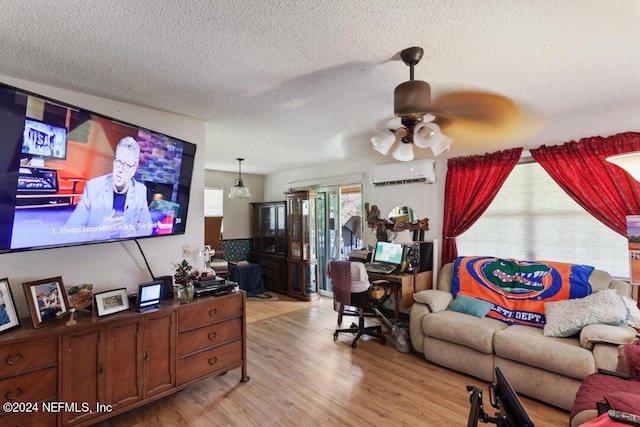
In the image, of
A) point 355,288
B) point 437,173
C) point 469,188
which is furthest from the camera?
point 437,173

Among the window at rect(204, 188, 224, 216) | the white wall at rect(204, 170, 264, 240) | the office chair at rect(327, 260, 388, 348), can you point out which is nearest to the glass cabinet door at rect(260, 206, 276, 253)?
the white wall at rect(204, 170, 264, 240)

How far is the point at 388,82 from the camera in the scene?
221 centimetres

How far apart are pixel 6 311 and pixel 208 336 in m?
1.25

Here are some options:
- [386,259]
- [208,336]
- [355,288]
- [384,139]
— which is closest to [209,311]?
[208,336]

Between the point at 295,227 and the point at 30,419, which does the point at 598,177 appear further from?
the point at 30,419

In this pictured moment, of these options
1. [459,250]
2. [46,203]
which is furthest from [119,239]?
[459,250]

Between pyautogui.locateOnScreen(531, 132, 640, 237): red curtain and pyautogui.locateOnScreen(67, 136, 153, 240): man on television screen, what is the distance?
3.67 m

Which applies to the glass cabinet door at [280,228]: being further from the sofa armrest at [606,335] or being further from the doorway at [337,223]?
the sofa armrest at [606,335]

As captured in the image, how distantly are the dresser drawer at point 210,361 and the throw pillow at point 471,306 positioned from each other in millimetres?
2137

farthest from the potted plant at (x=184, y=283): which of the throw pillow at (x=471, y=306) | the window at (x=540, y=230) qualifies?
the window at (x=540, y=230)

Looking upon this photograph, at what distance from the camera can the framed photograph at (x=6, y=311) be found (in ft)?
5.85

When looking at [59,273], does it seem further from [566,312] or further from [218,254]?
[566,312]

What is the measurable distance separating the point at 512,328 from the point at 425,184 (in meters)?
1.93

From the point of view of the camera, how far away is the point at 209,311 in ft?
8.39
